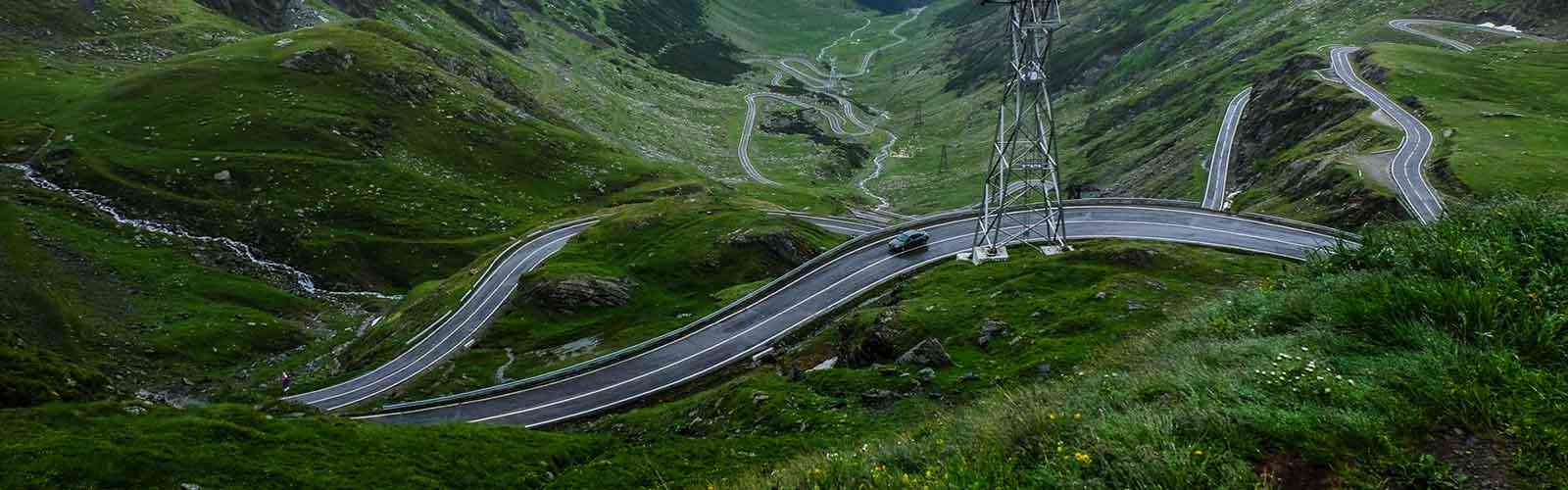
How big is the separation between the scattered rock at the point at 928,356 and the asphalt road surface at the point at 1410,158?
25.5 metres

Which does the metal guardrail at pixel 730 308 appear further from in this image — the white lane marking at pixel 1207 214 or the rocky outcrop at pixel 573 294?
the rocky outcrop at pixel 573 294

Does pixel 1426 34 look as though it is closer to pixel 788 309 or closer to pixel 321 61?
pixel 788 309

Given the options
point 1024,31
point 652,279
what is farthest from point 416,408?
point 1024,31

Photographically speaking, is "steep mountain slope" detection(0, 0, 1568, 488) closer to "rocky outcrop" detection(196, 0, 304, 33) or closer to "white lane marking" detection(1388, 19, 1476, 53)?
"rocky outcrop" detection(196, 0, 304, 33)

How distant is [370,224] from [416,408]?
5078 cm

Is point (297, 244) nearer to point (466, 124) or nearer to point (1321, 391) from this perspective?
point (466, 124)

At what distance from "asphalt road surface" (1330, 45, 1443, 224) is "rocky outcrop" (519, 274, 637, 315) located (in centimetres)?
5200

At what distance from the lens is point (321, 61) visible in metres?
109

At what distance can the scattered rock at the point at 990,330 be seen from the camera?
1244 inches

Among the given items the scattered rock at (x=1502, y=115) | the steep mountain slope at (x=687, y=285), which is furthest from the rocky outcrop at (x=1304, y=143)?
the scattered rock at (x=1502, y=115)

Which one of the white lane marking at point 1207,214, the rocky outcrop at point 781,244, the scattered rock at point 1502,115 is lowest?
the rocky outcrop at point 781,244

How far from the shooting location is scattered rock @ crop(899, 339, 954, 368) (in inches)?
1139

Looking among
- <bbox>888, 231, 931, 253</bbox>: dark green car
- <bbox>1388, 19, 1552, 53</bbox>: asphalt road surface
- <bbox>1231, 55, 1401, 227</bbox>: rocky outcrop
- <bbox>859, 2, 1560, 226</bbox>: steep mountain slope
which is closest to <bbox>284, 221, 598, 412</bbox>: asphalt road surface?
<bbox>888, 231, 931, 253</bbox>: dark green car

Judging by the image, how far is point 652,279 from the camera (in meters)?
62.4
